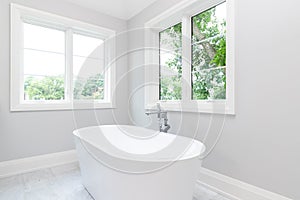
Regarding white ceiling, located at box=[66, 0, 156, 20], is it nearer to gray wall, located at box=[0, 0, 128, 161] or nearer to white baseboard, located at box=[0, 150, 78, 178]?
gray wall, located at box=[0, 0, 128, 161]

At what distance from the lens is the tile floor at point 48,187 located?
1.63 meters

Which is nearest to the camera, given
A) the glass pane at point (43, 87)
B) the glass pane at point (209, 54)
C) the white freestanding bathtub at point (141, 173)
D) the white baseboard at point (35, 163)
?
the white freestanding bathtub at point (141, 173)

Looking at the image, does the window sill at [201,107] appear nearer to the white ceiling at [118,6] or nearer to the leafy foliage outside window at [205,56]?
the leafy foliage outside window at [205,56]

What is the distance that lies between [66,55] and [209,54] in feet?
6.92

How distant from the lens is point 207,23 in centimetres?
200

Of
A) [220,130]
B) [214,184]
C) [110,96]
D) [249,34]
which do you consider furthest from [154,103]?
[249,34]

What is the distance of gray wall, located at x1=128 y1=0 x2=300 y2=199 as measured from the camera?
127 centimetres

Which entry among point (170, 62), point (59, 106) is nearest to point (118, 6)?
point (170, 62)

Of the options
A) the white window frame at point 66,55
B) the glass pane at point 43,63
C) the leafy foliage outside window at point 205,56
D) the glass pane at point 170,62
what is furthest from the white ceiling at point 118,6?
the glass pane at point 43,63

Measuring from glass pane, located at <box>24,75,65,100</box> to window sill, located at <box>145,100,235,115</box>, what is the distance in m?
1.60

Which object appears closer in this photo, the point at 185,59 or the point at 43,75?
the point at 185,59

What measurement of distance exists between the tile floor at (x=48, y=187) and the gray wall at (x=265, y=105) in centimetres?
47

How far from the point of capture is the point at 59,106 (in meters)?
2.49

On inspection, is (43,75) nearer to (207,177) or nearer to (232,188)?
(207,177)
